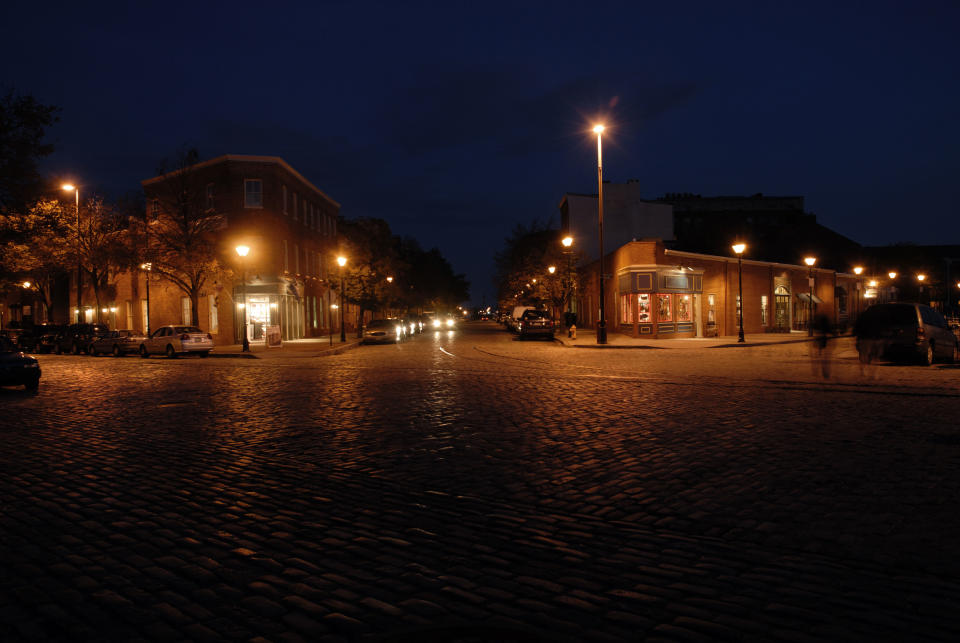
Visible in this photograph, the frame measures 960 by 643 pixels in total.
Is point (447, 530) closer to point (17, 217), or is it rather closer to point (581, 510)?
point (581, 510)

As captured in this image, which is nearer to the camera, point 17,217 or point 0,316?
point 17,217

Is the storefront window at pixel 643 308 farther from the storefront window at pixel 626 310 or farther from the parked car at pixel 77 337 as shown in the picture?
the parked car at pixel 77 337

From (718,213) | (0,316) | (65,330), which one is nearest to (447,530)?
(65,330)

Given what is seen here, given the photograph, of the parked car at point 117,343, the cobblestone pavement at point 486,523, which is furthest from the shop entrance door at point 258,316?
the cobblestone pavement at point 486,523

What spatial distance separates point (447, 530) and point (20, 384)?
16.4m

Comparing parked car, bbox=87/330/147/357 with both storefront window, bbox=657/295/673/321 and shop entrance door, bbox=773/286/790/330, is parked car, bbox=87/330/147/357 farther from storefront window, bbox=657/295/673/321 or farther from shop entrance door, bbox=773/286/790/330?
shop entrance door, bbox=773/286/790/330

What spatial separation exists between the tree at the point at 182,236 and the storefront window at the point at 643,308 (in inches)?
918

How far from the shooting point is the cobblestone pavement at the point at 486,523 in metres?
3.58

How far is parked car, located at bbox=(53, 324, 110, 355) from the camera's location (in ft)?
113

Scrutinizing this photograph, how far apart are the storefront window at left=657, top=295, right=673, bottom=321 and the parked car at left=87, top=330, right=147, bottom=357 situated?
27.4 metres

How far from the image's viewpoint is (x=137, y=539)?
16.2ft

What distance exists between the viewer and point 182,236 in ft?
111

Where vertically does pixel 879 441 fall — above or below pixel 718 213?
below

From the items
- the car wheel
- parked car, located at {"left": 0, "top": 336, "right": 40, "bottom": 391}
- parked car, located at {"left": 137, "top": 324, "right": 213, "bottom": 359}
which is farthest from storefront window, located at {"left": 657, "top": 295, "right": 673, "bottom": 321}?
parked car, located at {"left": 0, "top": 336, "right": 40, "bottom": 391}
